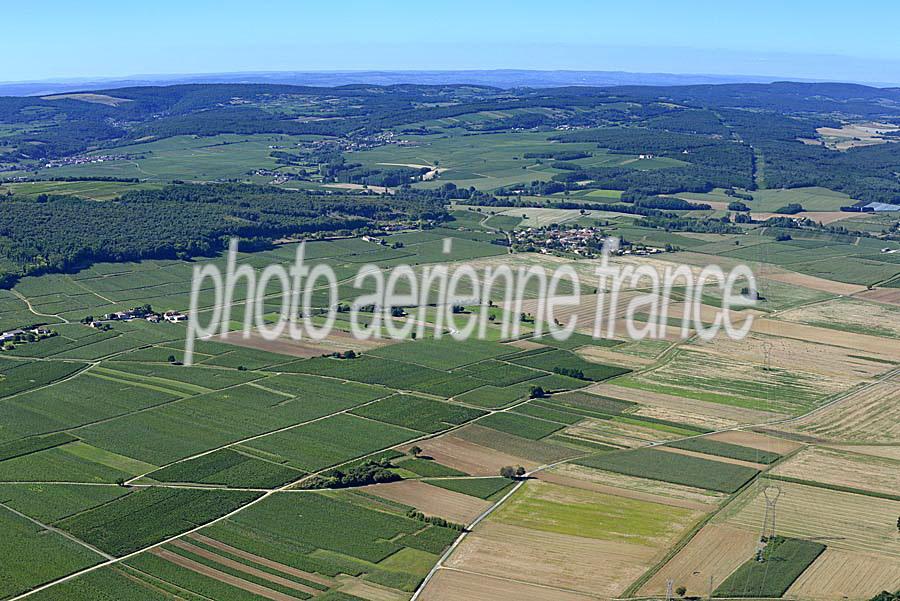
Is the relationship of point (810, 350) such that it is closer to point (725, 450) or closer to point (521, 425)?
→ point (725, 450)

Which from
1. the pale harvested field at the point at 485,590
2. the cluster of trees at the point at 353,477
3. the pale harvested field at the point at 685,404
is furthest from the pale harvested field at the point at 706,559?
the pale harvested field at the point at 685,404

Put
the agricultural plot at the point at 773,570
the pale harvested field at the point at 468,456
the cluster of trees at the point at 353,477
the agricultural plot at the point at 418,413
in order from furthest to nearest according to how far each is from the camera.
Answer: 1. the agricultural plot at the point at 418,413
2. the pale harvested field at the point at 468,456
3. the cluster of trees at the point at 353,477
4. the agricultural plot at the point at 773,570

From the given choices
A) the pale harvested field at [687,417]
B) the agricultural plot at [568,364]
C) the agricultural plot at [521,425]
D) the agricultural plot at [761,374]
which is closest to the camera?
the agricultural plot at [521,425]

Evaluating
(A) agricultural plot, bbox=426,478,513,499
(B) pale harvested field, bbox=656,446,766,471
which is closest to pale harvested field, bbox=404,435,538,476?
(A) agricultural plot, bbox=426,478,513,499

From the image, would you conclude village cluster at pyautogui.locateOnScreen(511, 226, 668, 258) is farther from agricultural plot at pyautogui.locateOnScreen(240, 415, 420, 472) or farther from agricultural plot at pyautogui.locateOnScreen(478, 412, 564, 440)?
agricultural plot at pyautogui.locateOnScreen(240, 415, 420, 472)

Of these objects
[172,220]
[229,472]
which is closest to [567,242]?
[172,220]

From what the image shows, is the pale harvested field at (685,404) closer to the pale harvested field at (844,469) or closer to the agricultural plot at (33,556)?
the pale harvested field at (844,469)
